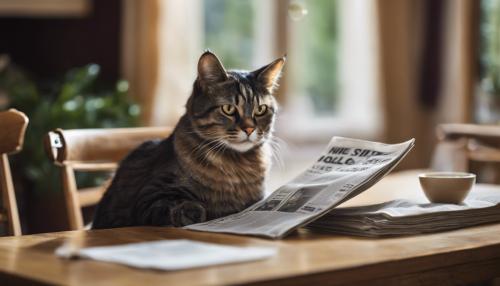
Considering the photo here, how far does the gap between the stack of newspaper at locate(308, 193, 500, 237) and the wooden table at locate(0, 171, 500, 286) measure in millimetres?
30

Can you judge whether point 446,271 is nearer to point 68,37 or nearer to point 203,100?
point 203,100

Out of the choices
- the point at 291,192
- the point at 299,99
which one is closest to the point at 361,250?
the point at 291,192

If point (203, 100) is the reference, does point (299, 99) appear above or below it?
below

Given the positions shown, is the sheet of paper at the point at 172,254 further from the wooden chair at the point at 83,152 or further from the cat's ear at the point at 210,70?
the wooden chair at the point at 83,152

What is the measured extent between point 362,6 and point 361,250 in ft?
11.6

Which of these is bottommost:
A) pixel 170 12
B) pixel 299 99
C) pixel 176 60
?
pixel 299 99

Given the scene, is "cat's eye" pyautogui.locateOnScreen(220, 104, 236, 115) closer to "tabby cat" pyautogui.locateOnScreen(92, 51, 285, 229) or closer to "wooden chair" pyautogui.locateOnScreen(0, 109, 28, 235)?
"tabby cat" pyautogui.locateOnScreen(92, 51, 285, 229)

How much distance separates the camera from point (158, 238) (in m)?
1.41

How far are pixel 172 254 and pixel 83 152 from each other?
0.91 m

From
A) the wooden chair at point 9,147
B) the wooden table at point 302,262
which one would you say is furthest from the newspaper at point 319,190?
the wooden chair at point 9,147

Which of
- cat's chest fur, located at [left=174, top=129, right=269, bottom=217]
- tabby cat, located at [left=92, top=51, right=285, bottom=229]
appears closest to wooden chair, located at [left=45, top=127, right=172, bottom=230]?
tabby cat, located at [left=92, top=51, right=285, bottom=229]

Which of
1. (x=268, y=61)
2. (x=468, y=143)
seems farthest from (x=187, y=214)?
(x=268, y=61)

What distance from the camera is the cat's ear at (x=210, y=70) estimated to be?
5.67 feet

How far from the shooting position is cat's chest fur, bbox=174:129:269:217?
1732mm
